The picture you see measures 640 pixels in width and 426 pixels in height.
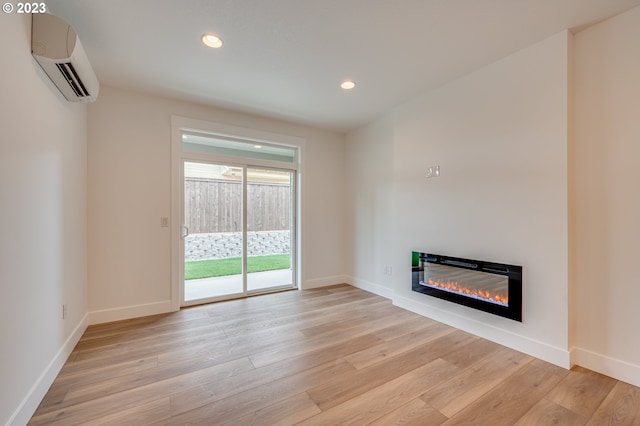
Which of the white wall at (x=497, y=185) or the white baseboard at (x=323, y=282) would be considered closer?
the white wall at (x=497, y=185)

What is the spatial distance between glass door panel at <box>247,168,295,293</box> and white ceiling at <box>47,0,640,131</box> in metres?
1.37

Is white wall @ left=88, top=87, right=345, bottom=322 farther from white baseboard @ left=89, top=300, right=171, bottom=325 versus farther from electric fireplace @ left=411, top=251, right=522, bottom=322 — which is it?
electric fireplace @ left=411, top=251, right=522, bottom=322

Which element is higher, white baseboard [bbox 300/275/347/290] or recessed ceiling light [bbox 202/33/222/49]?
recessed ceiling light [bbox 202/33/222/49]

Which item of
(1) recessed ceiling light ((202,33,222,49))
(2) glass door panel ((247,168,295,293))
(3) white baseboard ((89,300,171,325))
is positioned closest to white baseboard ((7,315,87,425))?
(3) white baseboard ((89,300,171,325))

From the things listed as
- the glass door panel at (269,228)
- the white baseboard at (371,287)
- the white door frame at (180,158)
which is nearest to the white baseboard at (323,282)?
the white baseboard at (371,287)

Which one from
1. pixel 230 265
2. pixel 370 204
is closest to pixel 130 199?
pixel 230 265

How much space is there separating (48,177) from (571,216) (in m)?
4.01

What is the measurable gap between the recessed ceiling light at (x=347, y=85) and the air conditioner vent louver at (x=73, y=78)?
92.6 inches

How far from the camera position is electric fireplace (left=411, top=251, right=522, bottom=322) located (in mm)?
2408

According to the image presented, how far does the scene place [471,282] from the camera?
2.74 metres

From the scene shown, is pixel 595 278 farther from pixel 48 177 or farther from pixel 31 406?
pixel 48 177

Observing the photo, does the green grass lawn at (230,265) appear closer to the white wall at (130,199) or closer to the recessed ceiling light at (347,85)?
the white wall at (130,199)

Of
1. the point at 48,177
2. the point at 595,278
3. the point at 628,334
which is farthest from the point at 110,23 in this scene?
the point at 628,334

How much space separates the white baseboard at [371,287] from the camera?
393 cm
